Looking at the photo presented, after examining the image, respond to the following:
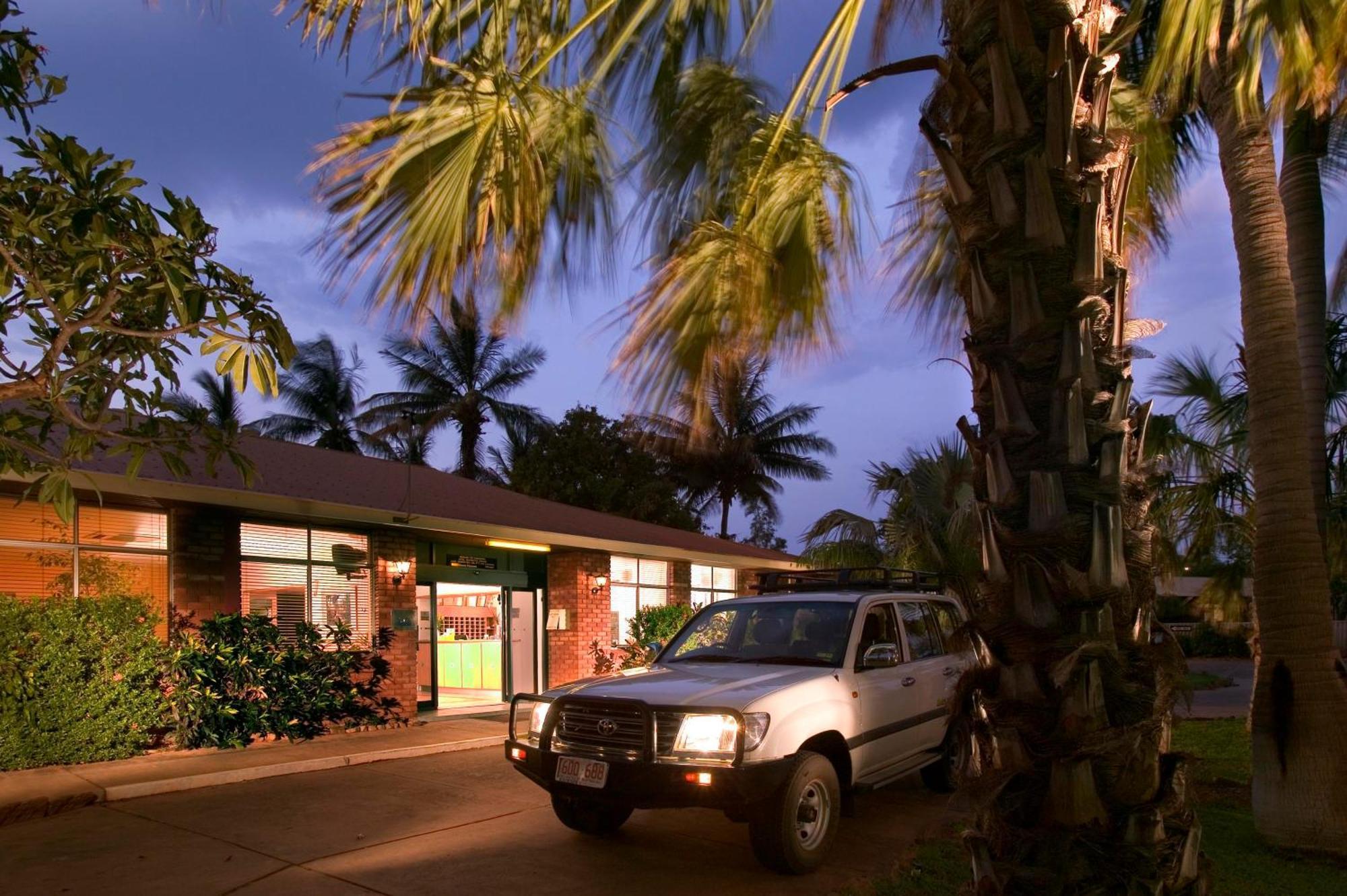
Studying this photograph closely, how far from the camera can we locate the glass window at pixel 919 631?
8.23m

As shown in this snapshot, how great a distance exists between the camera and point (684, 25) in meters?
4.62

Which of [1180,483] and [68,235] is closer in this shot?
[68,235]

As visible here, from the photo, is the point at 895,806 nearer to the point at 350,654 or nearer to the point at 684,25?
the point at 684,25

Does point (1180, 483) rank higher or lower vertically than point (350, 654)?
higher

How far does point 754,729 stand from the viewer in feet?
19.4

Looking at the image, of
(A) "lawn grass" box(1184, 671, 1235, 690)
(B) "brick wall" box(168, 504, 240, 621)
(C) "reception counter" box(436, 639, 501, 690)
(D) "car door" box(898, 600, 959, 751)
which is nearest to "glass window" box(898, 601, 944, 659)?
(D) "car door" box(898, 600, 959, 751)

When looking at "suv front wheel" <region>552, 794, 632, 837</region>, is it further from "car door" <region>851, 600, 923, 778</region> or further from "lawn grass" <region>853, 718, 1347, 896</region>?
"lawn grass" <region>853, 718, 1347, 896</region>

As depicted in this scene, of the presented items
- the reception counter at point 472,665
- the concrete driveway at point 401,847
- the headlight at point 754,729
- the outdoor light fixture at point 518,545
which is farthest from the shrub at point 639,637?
the headlight at point 754,729

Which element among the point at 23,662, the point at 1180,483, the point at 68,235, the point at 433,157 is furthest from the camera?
the point at 1180,483

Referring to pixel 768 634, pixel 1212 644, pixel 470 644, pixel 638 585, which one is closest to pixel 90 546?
pixel 470 644

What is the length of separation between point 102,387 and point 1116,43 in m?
5.33

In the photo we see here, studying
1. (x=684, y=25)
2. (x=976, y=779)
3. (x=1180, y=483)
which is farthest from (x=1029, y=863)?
(x=1180, y=483)

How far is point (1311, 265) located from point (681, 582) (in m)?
15.6

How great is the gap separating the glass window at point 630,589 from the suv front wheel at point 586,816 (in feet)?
39.6
